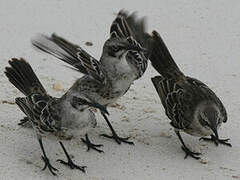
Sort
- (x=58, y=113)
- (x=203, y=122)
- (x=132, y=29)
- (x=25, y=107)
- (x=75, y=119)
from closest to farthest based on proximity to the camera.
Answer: (x=75, y=119), (x=58, y=113), (x=25, y=107), (x=203, y=122), (x=132, y=29)

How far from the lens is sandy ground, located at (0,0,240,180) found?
6.17 meters

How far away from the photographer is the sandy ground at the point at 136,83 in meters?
6.17

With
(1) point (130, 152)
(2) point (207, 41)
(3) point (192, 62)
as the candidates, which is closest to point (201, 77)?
(3) point (192, 62)

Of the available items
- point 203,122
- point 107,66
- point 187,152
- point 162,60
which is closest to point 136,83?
point 162,60

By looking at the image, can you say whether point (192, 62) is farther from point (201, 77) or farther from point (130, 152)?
point (130, 152)

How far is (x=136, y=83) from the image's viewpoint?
25.8ft

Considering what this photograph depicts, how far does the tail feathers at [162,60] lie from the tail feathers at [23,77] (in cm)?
144

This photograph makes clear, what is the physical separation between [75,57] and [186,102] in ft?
4.48

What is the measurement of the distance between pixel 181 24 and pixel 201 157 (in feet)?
10.4

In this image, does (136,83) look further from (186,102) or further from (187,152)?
(187,152)

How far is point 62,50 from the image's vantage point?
22.2 ft

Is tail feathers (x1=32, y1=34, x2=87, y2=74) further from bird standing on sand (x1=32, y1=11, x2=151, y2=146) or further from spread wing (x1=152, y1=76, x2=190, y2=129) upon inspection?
spread wing (x1=152, y1=76, x2=190, y2=129)

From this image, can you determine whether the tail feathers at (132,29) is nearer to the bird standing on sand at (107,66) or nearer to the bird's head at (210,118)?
the bird standing on sand at (107,66)

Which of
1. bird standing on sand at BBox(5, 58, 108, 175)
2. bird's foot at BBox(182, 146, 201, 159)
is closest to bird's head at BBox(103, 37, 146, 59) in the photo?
bird standing on sand at BBox(5, 58, 108, 175)
